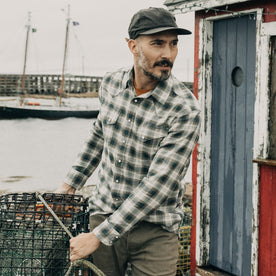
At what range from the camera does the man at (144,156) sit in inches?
98.7

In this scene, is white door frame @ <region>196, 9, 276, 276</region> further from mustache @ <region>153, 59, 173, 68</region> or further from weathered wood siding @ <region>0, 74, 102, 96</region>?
weathered wood siding @ <region>0, 74, 102, 96</region>

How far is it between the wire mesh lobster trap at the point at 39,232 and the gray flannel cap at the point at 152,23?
3.47 ft

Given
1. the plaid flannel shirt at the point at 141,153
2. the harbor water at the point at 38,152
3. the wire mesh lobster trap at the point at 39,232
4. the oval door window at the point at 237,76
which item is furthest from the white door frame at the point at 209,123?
the harbor water at the point at 38,152

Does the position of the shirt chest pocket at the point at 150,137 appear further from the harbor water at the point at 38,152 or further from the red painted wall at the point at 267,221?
the harbor water at the point at 38,152

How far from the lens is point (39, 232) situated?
2.82 metres

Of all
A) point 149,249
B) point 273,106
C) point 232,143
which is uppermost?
point 273,106

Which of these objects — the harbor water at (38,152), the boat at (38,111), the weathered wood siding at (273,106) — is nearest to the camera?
the weathered wood siding at (273,106)

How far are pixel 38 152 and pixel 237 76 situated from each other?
28140mm

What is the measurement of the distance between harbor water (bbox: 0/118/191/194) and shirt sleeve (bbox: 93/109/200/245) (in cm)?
1087

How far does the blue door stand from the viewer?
478 cm

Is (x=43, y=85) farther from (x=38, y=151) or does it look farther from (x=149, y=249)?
(x=149, y=249)

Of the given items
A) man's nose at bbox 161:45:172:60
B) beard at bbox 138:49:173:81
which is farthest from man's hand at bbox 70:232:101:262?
man's nose at bbox 161:45:172:60

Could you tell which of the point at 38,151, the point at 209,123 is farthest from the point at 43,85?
the point at 209,123

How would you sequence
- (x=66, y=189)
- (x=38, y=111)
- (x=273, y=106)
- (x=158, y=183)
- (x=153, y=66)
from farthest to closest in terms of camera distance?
(x=38, y=111), (x=273, y=106), (x=66, y=189), (x=153, y=66), (x=158, y=183)
